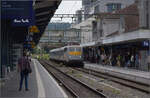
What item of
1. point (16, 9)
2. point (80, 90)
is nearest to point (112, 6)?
point (80, 90)

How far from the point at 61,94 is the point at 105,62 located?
2970 centimetres

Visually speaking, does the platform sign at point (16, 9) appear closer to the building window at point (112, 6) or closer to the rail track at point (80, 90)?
the rail track at point (80, 90)

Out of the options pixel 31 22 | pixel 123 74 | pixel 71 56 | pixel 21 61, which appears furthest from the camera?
pixel 71 56

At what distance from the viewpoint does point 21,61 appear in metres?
13.5

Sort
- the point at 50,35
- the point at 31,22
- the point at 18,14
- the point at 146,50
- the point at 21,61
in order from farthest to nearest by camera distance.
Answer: the point at 50,35
the point at 146,50
the point at 21,61
the point at 31,22
the point at 18,14

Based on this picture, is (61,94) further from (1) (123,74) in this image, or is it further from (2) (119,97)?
(1) (123,74)

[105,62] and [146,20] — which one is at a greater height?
[146,20]

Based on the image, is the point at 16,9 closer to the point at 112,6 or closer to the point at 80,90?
the point at 80,90

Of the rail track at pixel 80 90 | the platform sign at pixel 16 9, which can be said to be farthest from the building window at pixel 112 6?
the platform sign at pixel 16 9

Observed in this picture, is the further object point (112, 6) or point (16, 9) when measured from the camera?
point (112, 6)

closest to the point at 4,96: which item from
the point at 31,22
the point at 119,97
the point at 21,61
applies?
the point at 21,61

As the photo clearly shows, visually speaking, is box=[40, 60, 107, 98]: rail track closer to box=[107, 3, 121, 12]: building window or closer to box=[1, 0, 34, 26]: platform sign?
box=[1, 0, 34, 26]: platform sign

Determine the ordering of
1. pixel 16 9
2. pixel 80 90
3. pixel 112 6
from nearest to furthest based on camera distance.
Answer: pixel 16 9, pixel 80 90, pixel 112 6

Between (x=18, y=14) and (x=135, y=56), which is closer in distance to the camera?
(x=18, y=14)
